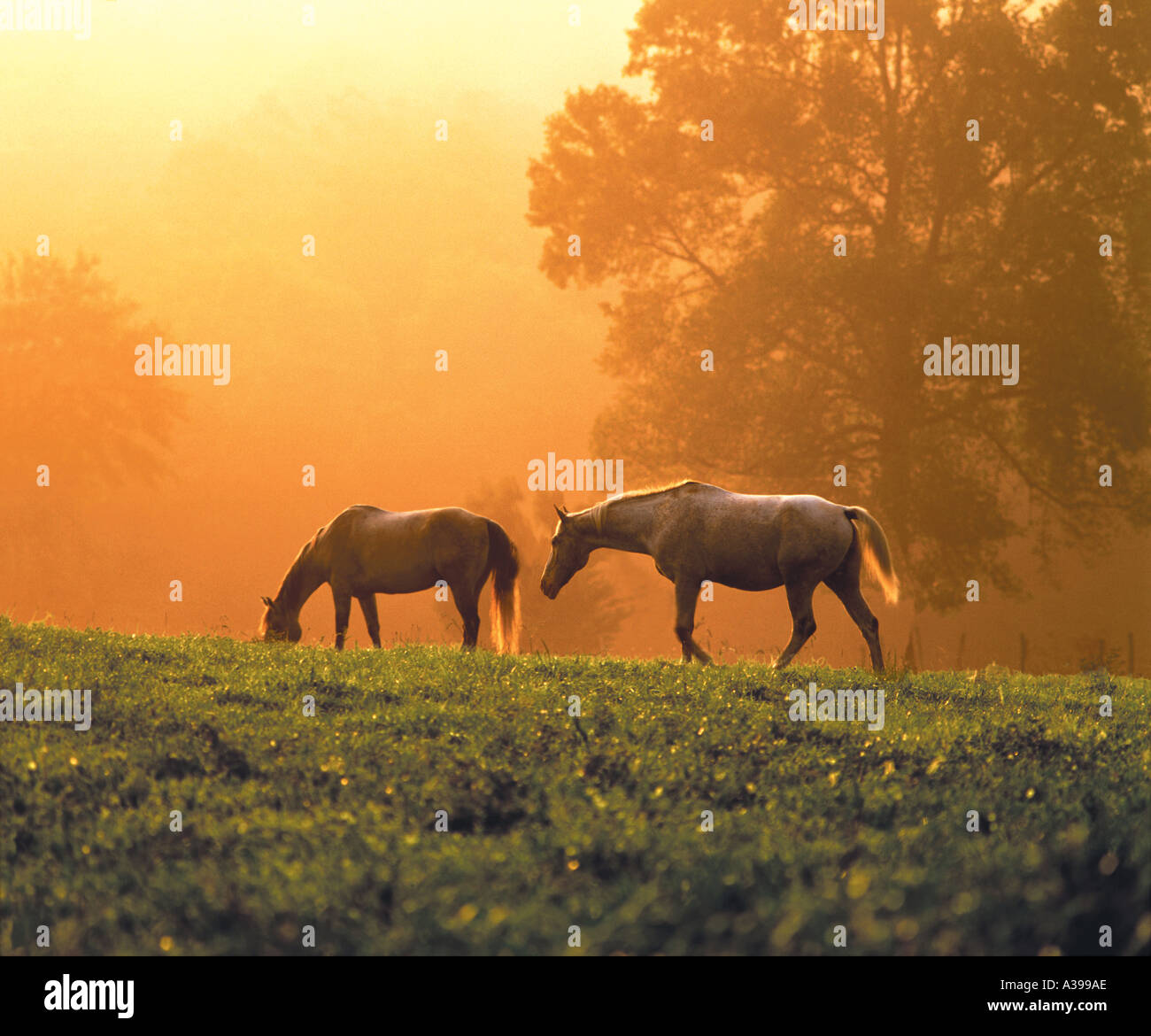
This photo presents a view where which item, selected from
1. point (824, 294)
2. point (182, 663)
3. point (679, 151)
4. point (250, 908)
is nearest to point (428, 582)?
point (182, 663)

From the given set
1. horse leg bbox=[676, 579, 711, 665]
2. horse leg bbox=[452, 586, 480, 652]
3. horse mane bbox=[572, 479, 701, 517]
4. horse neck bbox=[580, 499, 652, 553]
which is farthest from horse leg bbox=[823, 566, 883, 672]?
horse leg bbox=[452, 586, 480, 652]

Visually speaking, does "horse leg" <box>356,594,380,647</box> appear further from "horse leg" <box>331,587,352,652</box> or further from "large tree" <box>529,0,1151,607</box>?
"large tree" <box>529,0,1151,607</box>

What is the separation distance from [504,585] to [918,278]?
12965 mm

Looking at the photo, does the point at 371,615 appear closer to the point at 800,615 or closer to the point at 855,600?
the point at 800,615

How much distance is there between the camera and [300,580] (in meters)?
15.7

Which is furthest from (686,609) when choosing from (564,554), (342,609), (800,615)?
(342,609)

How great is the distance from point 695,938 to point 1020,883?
73.2 inches

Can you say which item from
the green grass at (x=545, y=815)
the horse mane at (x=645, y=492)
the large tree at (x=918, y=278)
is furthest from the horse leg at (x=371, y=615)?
the large tree at (x=918, y=278)

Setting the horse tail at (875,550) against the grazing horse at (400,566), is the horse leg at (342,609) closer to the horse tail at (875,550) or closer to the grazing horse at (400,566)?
the grazing horse at (400,566)

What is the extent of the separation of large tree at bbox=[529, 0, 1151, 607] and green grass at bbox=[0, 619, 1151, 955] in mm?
12509

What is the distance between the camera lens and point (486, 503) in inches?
1614

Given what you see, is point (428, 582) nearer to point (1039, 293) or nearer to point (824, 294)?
point (824, 294)

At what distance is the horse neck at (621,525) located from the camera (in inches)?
527

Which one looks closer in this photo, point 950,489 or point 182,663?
point 182,663
